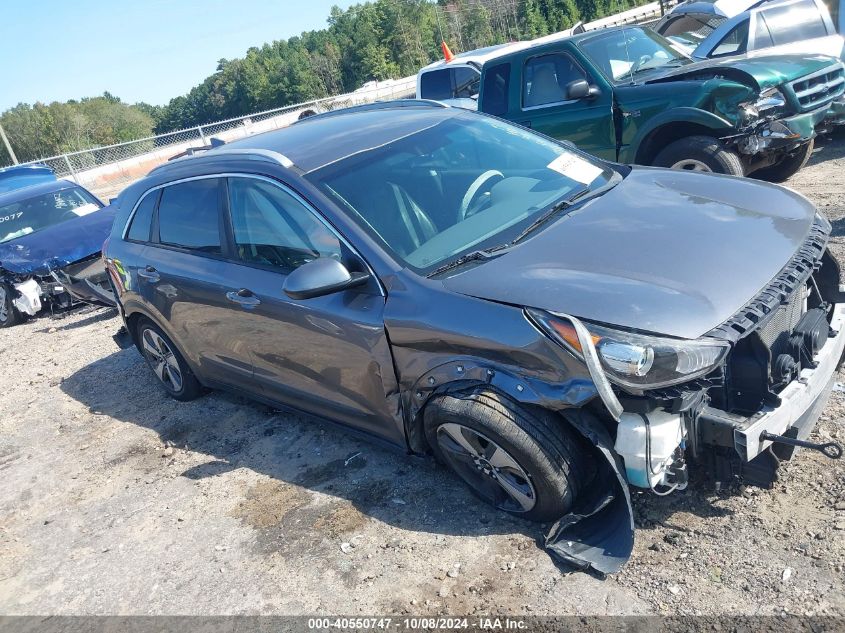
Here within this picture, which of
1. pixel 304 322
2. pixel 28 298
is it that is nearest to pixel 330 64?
pixel 28 298

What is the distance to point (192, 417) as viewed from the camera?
533 centimetres

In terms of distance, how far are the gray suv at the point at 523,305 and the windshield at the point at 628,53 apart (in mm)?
3579

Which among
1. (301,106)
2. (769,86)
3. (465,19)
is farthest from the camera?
(465,19)

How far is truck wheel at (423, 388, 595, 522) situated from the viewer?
289 cm

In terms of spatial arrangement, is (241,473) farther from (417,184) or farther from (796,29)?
(796,29)

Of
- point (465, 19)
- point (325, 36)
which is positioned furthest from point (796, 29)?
point (325, 36)

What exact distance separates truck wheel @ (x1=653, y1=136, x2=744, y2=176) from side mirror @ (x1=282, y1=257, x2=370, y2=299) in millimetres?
4327

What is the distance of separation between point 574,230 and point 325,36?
88.4 meters

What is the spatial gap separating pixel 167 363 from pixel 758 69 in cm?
598

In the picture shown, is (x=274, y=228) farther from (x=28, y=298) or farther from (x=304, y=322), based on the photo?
(x=28, y=298)

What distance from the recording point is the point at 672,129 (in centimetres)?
685

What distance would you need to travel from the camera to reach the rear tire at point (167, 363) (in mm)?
5277

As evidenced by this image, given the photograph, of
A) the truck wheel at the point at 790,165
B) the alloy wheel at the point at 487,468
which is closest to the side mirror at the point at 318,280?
the alloy wheel at the point at 487,468

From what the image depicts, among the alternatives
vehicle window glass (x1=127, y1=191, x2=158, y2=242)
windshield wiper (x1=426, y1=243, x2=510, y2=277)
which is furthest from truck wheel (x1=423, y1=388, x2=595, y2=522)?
vehicle window glass (x1=127, y1=191, x2=158, y2=242)
